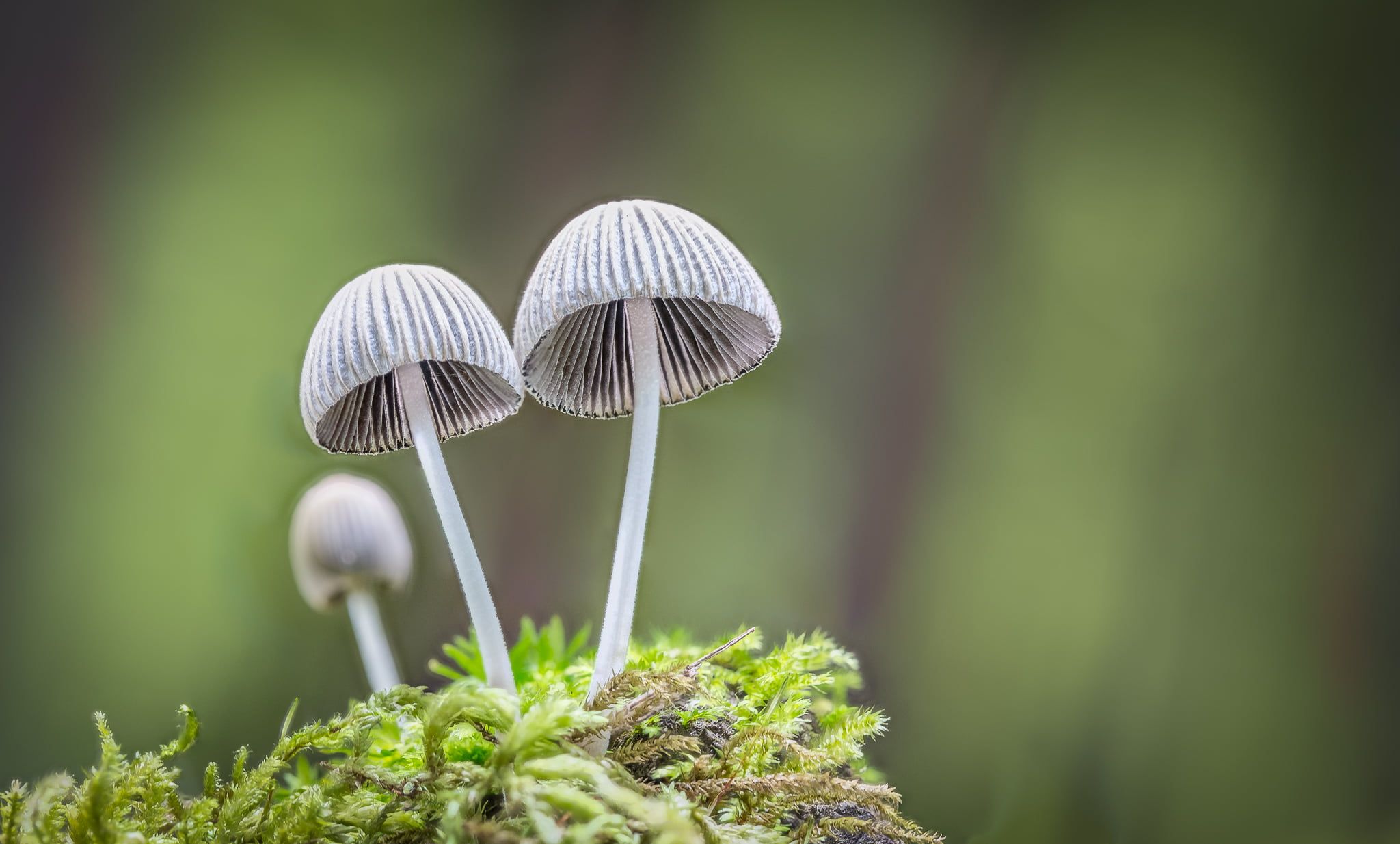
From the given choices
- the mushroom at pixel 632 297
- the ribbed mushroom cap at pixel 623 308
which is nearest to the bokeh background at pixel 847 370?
the ribbed mushroom cap at pixel 623 308

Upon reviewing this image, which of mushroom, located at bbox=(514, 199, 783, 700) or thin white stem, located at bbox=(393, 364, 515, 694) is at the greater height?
mushroom, located at bbox=(514, 199, 783, 700)

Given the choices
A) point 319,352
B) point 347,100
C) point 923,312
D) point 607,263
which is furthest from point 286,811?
point 347,100

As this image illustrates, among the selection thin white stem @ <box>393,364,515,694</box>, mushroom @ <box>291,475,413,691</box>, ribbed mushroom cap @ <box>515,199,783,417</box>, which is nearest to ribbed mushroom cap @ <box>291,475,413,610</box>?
mushroom @ <box>291,475,413,691</box>

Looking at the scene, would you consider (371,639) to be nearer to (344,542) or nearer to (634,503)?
(344,542)

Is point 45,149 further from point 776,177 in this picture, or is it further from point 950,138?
point 950,138

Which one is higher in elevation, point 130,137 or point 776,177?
point 130,137

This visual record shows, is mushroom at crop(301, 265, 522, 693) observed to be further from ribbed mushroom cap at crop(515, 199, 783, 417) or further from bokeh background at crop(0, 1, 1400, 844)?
bokeh background at crop(0, 1, 1400, 844)
